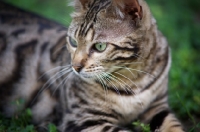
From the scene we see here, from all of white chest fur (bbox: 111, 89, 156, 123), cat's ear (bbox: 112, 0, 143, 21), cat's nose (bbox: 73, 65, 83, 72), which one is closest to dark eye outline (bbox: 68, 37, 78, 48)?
cat's nose (bbox: 73, 65, 83, 72)

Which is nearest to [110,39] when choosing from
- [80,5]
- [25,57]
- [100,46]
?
[100,46]

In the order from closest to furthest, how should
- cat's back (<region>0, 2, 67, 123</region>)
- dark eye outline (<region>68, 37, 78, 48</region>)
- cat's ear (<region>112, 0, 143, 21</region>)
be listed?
cat's ear (<region>112, 0, 143, 21</region>), dark eye outline (<region>68, 37, 78, 48</region>), cat's back (<region>0, 2, 67, 123</region>)

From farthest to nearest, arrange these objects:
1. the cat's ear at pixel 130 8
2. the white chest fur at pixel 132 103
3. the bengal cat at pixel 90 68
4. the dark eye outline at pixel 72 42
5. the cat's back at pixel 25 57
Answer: the cat's back at pixel 25 57 < the white chest fur at pixel 132 103 < the dark eye outline at pixel 72 42 < the bengal cat at pixel 90 68 < the cat's ear at pixel 130 8

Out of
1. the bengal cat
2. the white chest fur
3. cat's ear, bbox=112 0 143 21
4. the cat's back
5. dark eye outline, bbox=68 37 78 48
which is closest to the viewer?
cat's ear, bbox=112 0 143 21

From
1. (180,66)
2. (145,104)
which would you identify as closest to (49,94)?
(145,104)

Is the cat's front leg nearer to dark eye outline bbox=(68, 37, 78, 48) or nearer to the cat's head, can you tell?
the cat's head

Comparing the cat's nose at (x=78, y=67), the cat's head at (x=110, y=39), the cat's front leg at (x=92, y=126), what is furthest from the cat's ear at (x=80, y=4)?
the cat's front leg at (x=92, y=126)

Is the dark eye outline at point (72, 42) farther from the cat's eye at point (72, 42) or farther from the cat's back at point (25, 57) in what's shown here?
the cat's back at point (25, 57)
